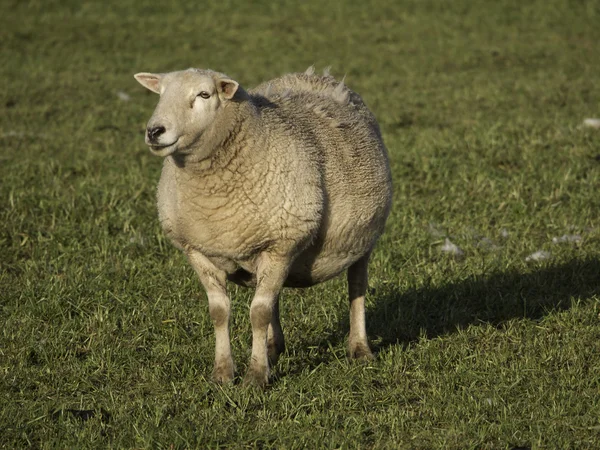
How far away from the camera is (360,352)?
570cm

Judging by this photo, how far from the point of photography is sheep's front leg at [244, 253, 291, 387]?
504cm

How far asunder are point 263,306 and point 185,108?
1.13 meters

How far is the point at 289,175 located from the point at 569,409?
1.87 meters

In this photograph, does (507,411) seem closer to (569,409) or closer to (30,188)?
(569,409)

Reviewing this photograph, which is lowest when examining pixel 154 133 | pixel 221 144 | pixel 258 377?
pixel 258 377

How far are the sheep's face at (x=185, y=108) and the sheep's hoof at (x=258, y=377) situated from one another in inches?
49.1

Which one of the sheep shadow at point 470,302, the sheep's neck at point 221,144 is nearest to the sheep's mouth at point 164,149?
the sheep's neck at point 221,144

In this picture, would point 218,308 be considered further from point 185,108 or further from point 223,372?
point 185,108

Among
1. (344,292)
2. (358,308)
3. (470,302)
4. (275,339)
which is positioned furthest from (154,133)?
(470,302)

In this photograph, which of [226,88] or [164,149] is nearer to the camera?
[164,149]

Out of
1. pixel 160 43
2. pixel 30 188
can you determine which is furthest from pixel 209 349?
pixel 160 43

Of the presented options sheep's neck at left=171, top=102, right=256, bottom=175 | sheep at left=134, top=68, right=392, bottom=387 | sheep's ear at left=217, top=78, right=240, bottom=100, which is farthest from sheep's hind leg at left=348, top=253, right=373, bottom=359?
sheep's ear at left=217, top=78, right=240, bottom=100

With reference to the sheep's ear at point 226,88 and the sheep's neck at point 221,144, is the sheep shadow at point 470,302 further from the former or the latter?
the sheep's ear at point 226,88

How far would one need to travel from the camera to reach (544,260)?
24.1 ft
